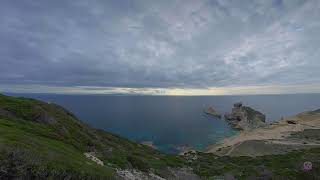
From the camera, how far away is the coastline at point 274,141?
363 feet

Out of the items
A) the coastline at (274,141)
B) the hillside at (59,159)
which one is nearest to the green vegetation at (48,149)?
the hillside at (59,159)

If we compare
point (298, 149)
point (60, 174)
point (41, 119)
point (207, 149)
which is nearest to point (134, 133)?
point (207, 149)

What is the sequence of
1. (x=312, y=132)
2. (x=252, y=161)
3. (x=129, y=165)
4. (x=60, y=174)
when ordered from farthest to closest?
(x=312, y=132) → (x=252, y=161) → (x=129, y=165) → (x=60, y=174)

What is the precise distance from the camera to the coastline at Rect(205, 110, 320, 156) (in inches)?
4360

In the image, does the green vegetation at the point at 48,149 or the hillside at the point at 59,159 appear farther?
the green vegetation at the point at 48,149

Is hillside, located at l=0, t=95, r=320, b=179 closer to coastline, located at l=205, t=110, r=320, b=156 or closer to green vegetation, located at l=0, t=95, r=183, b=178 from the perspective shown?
green vegetation, located at l=0, t=95, r=183, b=178

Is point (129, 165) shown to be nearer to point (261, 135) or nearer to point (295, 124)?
point (261, 135)

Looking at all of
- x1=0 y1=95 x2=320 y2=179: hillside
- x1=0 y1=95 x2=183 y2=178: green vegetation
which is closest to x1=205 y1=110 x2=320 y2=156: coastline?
x1=0 y1=95 x2=320 y2=179: hillside

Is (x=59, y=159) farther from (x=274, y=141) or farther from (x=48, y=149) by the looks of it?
(x=274, y=141)

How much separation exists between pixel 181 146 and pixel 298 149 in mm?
43976

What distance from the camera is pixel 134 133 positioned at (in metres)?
167

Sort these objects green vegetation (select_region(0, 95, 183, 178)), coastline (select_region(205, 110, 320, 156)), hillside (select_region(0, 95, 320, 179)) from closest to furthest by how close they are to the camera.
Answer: hillside (select_region(0, 95, 320, 179))
green vegetation (select_region(0, 95, 183, 178))
coastline (select_region(205, 110, 320, 156))

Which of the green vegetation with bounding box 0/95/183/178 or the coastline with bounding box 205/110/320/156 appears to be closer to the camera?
the green vegetation with bounding box 0/95/183/178

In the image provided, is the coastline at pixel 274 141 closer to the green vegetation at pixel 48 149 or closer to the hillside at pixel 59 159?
the hillside at pixel 59 159
